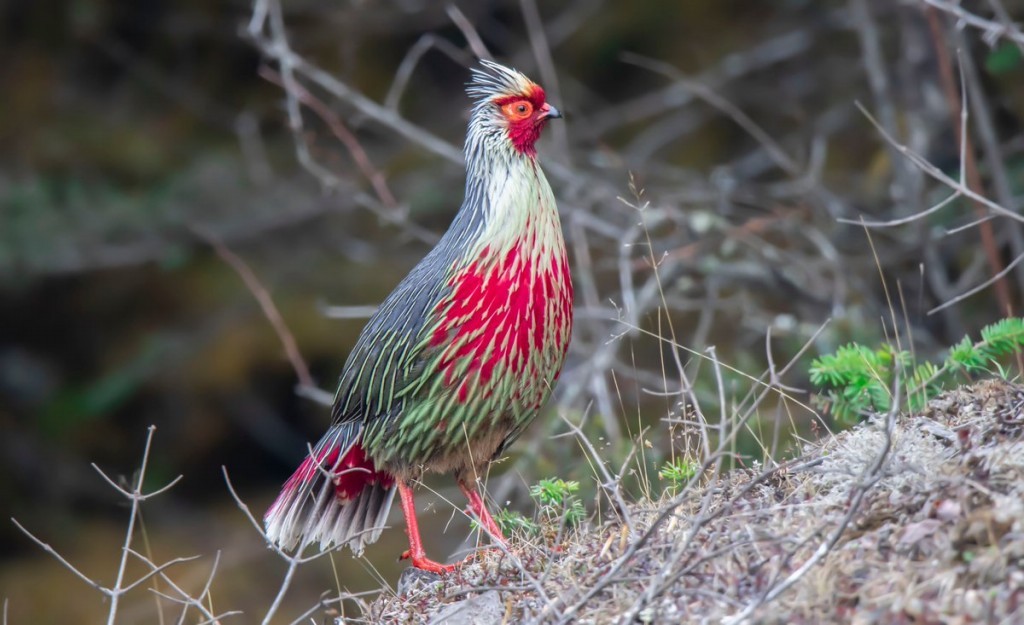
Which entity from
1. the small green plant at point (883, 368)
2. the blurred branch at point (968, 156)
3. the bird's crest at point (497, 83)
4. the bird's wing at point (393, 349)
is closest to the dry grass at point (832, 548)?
the small green plant at point (883, 368)

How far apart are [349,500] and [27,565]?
6.21 metres

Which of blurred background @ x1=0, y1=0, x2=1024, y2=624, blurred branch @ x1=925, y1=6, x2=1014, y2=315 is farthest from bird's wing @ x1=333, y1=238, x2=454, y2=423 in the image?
blurred background @ x1=0, y1=0, x2=1024, y2=624

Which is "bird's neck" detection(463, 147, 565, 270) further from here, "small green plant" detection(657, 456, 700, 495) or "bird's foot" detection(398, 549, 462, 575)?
"bird's foot" detection(398, 549, 462, 575)

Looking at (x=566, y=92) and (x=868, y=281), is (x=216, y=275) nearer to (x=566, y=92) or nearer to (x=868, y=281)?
(x=566, y=92)

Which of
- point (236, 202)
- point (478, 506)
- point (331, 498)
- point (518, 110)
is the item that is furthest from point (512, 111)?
point (236, 202)

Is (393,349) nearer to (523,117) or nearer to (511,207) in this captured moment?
(511,207)

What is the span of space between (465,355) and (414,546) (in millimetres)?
661

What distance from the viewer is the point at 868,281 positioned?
725 centimetres

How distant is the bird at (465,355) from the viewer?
436 centimetres

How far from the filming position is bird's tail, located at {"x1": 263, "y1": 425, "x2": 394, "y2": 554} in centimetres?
475

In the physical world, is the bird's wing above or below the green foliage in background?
above

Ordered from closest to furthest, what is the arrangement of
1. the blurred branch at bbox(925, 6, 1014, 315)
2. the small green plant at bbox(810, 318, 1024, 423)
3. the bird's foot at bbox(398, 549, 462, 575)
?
the small green plant at bbox(810, 318, 1024, 423), the bird's foot at bbox(398, 549, 462, 575), the blurred branch at bbox(925, 6, 1014, 315)

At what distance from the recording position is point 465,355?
172 inches

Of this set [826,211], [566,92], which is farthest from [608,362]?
[566,92]
